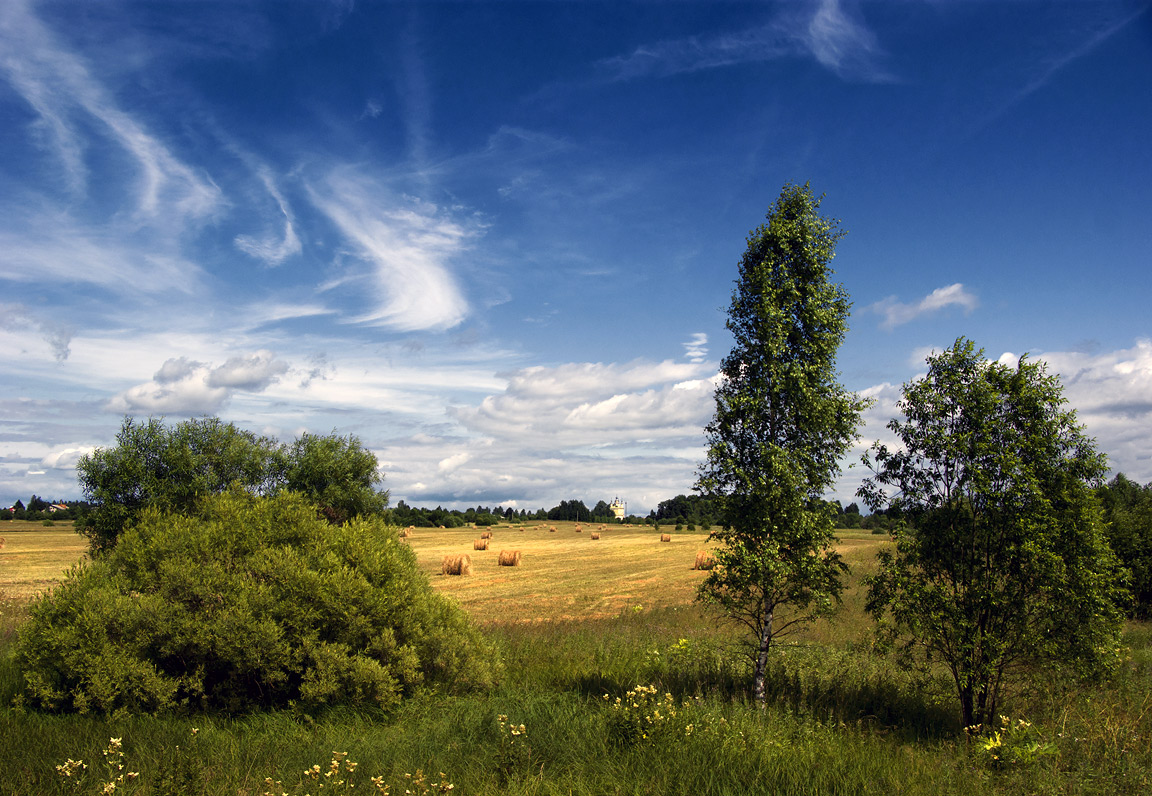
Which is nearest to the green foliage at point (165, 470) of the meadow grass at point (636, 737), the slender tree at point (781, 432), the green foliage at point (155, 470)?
the green foliage at point (155, 470)

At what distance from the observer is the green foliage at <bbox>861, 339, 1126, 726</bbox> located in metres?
9.94

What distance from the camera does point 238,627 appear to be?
1039 centimetres

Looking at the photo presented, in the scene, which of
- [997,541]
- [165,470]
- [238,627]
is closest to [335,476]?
[165,470]

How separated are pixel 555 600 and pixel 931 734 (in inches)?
706

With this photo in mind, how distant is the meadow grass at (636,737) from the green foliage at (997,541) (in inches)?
41.0

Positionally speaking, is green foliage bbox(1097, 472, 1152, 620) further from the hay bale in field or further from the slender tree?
the hay bale in field

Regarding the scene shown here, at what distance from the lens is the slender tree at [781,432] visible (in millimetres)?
11586

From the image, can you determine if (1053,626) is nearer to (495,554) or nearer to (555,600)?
(555,600)

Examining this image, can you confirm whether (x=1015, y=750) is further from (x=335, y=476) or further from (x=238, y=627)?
(x=335, y=476)

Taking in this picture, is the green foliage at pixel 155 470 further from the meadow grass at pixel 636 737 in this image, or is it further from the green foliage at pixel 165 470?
the meadow grass at pixel 636 737

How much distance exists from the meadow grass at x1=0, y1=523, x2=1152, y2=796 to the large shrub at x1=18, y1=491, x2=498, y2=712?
49 cm

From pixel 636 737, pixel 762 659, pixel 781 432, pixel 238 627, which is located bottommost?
pixel 636 737

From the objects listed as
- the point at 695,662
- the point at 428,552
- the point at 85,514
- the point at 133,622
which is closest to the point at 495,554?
the point at 428,552

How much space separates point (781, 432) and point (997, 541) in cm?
381
